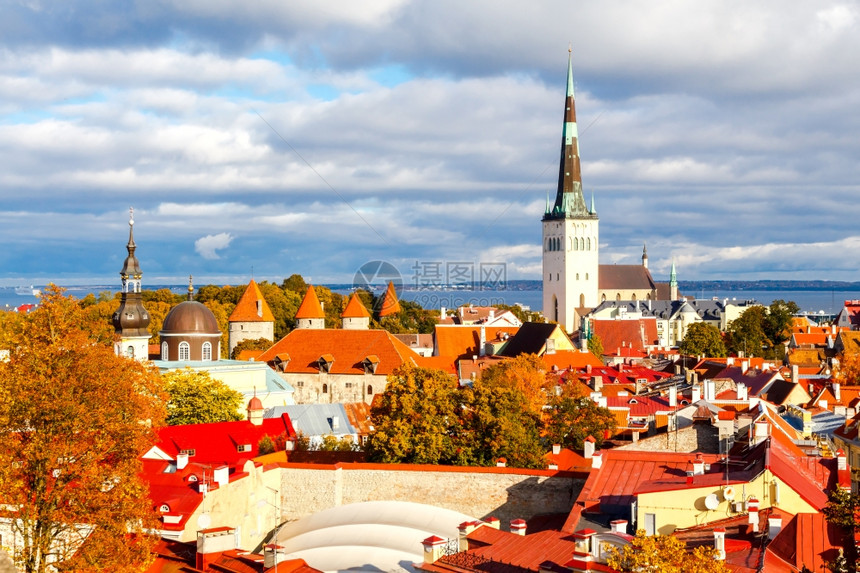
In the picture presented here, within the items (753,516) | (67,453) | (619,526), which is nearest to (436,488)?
(619,526)

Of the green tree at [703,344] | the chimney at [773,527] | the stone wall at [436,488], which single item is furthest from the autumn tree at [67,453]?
the green tree at [703,344]

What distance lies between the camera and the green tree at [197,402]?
40.5m

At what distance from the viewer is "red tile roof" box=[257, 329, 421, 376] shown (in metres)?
56.5

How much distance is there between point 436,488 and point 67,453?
10.1 m

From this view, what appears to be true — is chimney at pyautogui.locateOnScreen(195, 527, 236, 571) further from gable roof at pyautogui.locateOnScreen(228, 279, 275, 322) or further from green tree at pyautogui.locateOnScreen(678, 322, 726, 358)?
green tree at pyautogui.locateOnScreen(678, 322, 726, 358)

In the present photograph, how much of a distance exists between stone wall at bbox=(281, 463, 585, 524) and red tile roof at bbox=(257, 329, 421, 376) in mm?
28384

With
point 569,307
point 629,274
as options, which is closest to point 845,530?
point 569,307

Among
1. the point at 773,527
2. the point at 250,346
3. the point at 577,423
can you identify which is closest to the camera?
the point at 773,527

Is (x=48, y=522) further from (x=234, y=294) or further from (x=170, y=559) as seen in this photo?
(x=234, y=294)

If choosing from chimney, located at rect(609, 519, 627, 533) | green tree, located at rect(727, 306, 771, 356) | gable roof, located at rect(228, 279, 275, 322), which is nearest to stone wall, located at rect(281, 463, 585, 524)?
chimney, located at rect(609, 519, 627, 533)

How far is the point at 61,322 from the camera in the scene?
19.8m

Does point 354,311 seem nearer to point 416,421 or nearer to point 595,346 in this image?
point 595,346

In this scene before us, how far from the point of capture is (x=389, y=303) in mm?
99812

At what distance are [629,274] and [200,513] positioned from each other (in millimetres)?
126796
